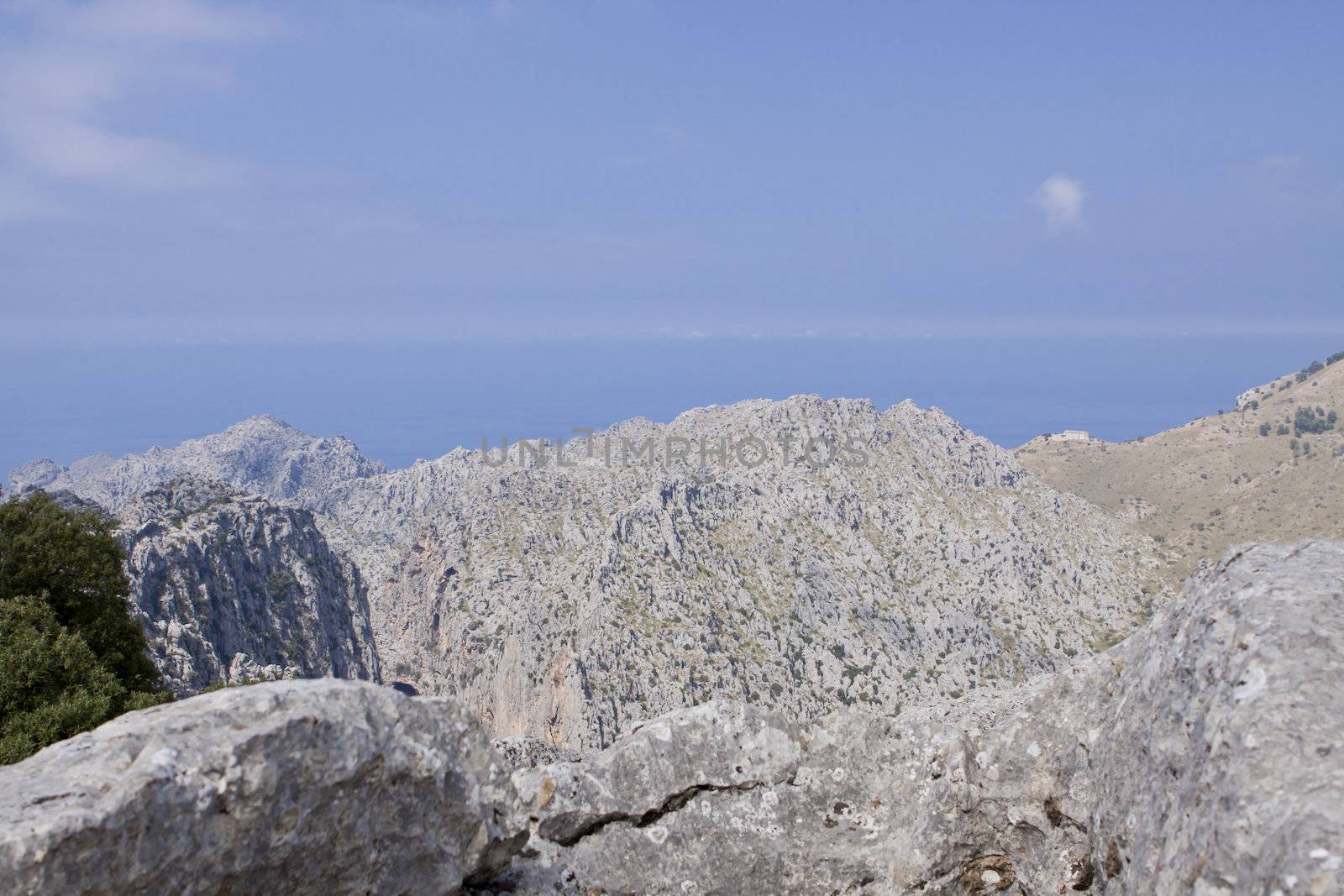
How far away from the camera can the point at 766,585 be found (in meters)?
159

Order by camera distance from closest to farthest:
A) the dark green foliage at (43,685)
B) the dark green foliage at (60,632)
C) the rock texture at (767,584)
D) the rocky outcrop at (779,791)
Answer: the rocky outcrop at (779,791) < the dark green foliage at (43,685) < the dark green foliage at (60,632) < the rock texture at (767,584)

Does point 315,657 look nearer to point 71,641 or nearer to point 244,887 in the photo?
point 71,641

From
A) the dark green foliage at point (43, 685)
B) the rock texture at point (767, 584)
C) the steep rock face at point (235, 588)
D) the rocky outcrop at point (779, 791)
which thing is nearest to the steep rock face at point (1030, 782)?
the rocky outcrop at point (779, 791)

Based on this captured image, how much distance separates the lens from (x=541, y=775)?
12.6m

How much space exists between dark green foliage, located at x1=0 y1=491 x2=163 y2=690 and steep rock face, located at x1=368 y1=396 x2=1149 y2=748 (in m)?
102

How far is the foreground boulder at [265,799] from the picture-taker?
7.08 meters

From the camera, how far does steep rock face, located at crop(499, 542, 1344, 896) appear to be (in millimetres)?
6840

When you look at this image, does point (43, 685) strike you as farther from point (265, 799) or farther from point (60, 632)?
point (265, 799)

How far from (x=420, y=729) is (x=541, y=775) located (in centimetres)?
361

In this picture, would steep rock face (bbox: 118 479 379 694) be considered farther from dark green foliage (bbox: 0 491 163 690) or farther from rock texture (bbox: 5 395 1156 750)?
dark green foliage (bbox: 0 491 163 690)


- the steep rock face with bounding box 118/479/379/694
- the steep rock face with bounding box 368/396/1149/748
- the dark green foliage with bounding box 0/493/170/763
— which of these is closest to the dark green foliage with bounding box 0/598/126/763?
the dark green foliage with bounding box 0/493/170/763

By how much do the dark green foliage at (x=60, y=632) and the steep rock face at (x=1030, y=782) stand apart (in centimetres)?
1431

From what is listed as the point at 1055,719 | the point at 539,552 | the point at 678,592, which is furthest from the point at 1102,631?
the point at 1055,719

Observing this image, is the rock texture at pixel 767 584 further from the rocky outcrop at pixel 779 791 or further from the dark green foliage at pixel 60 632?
the rocky outcrop at pixel 779 791
